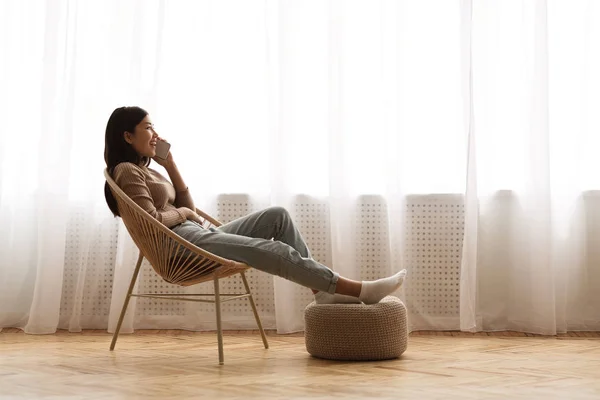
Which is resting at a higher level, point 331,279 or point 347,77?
point 347,77

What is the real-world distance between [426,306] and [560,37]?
5.12ft

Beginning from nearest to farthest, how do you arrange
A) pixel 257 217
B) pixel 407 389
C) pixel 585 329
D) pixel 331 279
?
1. pixel 407 389
2. pixel 331 279
3. pixel 257 217
4. pixel 585 329

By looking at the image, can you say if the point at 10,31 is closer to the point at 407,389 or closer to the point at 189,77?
the point at 189,77

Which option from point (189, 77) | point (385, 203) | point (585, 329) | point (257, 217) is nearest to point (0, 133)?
point (189, 77)

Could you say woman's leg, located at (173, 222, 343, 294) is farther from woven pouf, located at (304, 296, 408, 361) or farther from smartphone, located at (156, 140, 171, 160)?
smartphone, located at (156, 140, 171, 160)

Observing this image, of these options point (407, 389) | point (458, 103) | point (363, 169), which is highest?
point (458, 103)

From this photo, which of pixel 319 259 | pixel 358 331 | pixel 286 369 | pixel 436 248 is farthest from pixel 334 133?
pixel 286 369

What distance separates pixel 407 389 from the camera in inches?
97.3

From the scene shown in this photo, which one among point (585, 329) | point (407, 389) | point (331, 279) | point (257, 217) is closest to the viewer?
point (407, 389)

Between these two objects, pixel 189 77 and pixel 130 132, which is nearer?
pixel 130 132

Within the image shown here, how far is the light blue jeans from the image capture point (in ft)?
10.1

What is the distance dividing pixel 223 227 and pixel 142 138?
0.51 m

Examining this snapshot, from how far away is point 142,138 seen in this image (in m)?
3.42

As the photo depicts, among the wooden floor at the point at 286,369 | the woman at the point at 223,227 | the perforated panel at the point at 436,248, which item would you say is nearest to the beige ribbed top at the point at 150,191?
the woman at the point at 223,227
